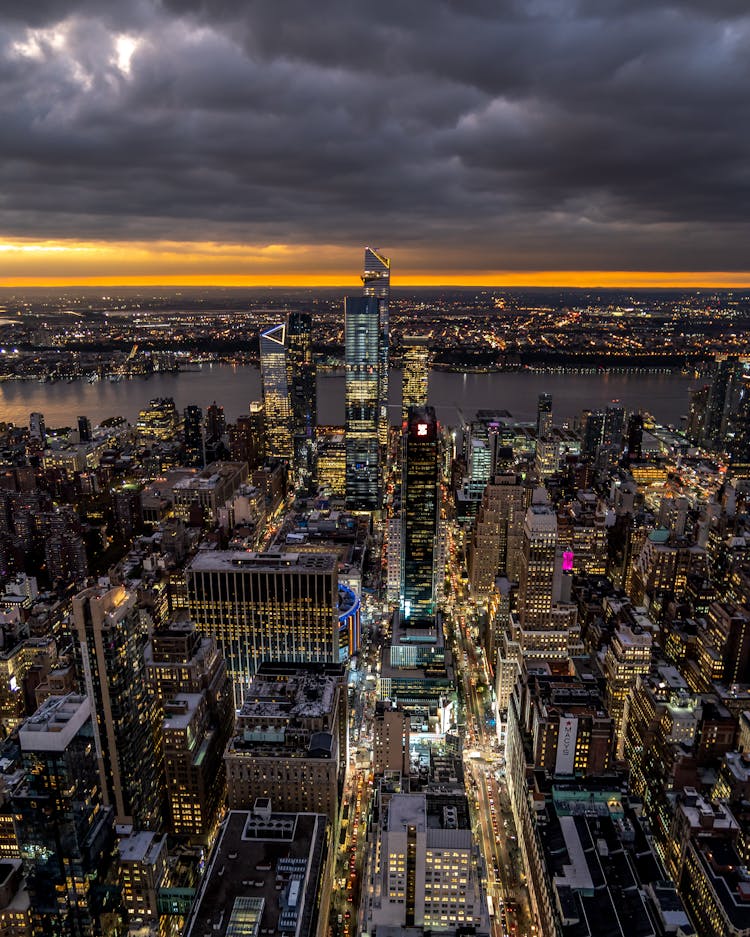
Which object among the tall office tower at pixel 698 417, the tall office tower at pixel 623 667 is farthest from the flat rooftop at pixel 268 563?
the tall office tower at pixel 698 417

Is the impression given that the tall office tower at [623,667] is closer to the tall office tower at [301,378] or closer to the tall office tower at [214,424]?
the tall office tower at [301,378]

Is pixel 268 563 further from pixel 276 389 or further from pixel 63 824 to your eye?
pixel 276 389

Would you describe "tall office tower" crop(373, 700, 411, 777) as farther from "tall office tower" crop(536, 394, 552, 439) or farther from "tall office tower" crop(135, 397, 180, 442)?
"tall office tower" crop(135, 397, 180, 442)

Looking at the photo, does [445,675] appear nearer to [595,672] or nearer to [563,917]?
[595,672]

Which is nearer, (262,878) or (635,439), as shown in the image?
(262,878)

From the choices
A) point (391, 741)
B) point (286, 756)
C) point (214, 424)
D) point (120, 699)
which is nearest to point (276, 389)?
point (214, 424)

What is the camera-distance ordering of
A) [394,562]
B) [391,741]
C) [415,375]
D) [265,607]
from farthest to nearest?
[415,375]
[394,562]
[265,607]
[391,741]
